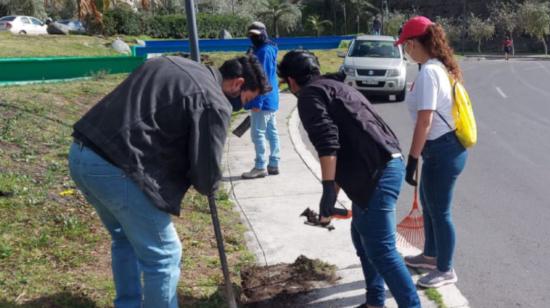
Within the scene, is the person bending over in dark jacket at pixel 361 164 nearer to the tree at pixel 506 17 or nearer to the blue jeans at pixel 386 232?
the blue jeans at pixel 386 232

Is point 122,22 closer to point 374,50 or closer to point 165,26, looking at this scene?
point 165,26

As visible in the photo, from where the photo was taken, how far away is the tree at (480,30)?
163 ft

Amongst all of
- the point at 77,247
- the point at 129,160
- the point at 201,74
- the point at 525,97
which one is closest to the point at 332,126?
the point at 201,74

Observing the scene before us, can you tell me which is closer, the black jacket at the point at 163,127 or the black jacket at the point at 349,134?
the black jacket at the point at 163,127

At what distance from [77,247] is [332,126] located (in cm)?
229

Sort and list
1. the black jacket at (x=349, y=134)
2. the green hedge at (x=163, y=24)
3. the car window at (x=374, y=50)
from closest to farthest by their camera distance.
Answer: the black jacket at (x=349, y=134) < the car window at (x=374, y=50) < the green hedge at (x=163, y=24)

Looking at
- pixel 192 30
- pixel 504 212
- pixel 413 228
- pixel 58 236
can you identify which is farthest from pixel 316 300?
pixel 504 212

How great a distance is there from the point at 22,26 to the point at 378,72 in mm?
24335

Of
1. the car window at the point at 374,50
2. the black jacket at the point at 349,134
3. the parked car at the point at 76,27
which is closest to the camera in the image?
the black jacket at the point at 349,134

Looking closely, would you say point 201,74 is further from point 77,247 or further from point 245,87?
point 77,247

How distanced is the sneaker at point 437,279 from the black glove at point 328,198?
1.11 m

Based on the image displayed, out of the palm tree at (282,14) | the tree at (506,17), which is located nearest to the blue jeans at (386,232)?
the tree at (506,17)

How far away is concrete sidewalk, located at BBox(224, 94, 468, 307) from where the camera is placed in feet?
13.0

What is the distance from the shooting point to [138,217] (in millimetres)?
2818
